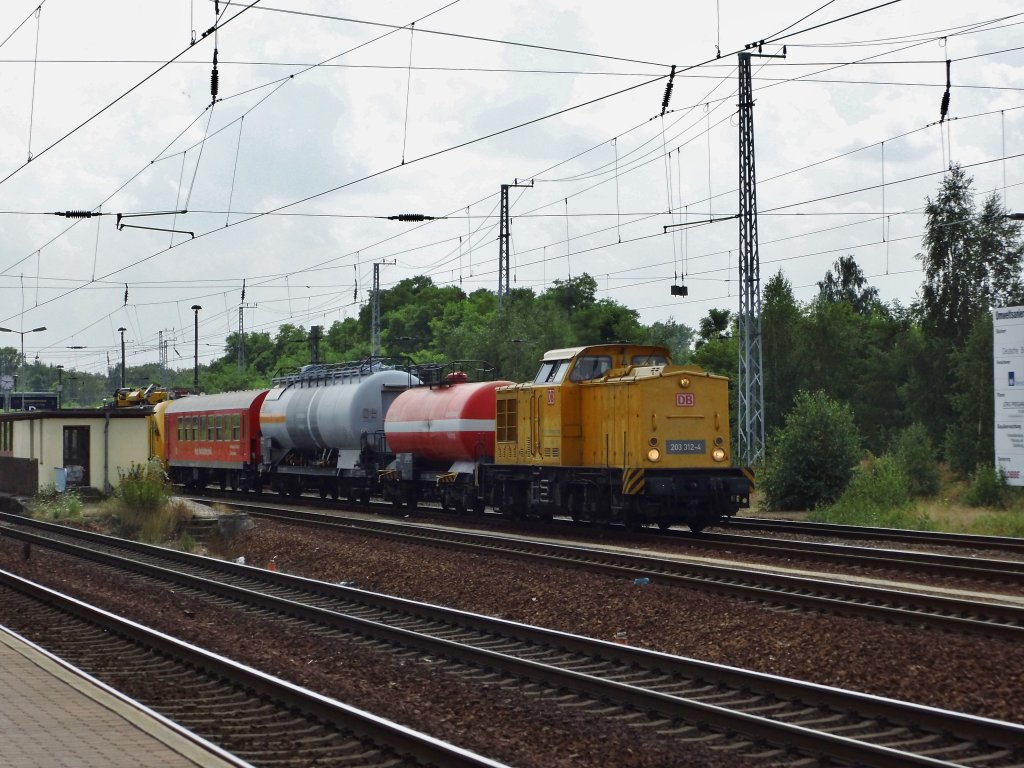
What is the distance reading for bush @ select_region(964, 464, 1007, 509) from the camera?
2909 cm

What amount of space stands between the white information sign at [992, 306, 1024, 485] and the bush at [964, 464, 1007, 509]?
243 centimetres

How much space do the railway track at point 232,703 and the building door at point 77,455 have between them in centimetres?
2367

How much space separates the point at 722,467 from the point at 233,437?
866 inches

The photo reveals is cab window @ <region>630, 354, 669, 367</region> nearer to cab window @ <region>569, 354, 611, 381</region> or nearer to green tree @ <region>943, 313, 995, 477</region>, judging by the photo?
cab window @ <region>569, 354, 611, 381</region>

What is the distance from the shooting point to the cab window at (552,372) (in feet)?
82.4

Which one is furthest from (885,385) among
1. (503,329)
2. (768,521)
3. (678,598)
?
(678,598)

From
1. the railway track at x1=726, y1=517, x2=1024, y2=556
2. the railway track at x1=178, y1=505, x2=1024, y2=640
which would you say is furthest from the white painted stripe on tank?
the railway track at x1=726, y1=517, x2=1024, y2=556

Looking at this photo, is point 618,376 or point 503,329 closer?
point 618,376

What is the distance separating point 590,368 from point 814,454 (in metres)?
7.61

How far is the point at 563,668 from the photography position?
11984 millimetres

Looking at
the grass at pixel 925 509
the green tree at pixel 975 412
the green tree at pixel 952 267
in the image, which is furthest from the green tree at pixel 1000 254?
the grass at pixel 925 509

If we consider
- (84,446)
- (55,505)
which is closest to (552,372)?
(55,505)

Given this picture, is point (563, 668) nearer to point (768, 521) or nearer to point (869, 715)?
point (869, 715)

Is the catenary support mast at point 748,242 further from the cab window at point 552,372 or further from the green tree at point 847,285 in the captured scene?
the green tree at point 847,285
